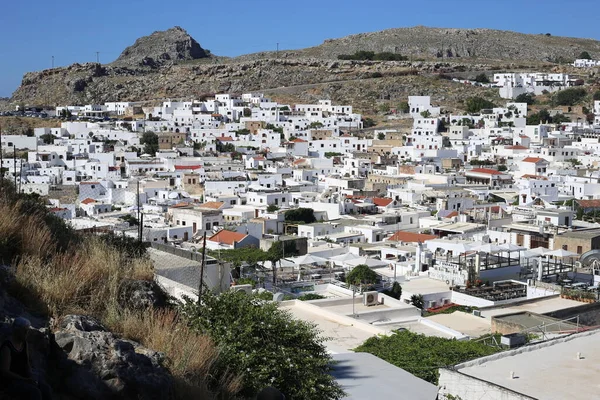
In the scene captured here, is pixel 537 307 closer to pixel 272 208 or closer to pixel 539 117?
pixel 272 208

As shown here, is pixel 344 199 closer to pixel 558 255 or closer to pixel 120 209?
pixel 120 209

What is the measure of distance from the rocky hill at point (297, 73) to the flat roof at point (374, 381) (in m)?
49.3

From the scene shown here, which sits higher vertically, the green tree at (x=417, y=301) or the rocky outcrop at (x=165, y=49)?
the rocky outcrop at (x=165, y=49)

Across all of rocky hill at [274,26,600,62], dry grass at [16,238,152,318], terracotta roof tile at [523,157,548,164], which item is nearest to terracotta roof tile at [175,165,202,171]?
terracotta roof tile at [523,157,548,164]

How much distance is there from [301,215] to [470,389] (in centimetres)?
1998

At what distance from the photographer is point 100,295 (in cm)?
409

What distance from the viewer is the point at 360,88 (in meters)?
59.2

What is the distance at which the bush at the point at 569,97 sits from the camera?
5334cm

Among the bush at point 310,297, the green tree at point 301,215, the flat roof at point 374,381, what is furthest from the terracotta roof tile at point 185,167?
the flat roof at point 374,381

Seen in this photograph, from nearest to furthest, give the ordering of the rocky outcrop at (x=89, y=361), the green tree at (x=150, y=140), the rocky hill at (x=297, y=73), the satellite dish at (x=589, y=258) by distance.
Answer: the rocky outcrop at (x=89, y=361) → the satellite dish at (x=589, y=258) → the green tree at (x=150, y=140) → the rocky hill at (x=297, y=73)

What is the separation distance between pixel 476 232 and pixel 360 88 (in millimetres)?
38483

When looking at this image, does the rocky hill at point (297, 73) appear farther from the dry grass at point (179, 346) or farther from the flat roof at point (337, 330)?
the dry grass at point (179, 346)

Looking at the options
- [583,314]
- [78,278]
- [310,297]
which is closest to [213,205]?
[310,297]

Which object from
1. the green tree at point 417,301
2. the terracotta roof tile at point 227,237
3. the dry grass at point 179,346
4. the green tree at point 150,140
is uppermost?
the green tree at point 150,140
